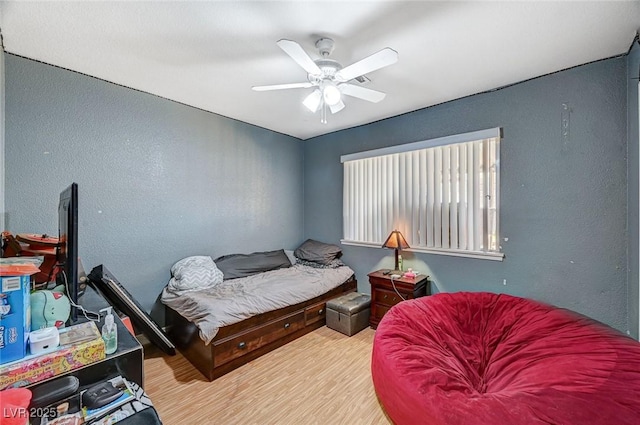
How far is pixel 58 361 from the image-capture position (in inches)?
44.3

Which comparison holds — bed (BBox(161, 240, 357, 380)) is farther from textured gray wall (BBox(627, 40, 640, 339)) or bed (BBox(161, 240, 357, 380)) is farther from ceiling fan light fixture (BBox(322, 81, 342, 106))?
textured gray wall (BBox(627, 40, 640, 339))

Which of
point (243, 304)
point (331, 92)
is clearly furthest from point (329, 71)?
point (243, 304)

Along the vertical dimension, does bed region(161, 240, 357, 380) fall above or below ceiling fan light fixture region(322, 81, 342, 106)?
below

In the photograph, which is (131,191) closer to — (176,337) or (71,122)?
(71,122)

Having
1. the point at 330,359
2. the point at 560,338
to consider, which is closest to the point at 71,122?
the point at 330,359

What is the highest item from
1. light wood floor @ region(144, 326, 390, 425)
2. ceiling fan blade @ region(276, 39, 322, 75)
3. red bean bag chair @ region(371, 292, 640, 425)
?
ceiling fan blade @ region(276, 39, 322, 75)

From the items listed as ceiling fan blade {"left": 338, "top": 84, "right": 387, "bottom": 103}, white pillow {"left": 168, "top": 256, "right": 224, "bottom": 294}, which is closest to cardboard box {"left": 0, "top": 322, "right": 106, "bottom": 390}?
white pillow {"left": 168, "top": 256, "right": 224, "bottom": 294}

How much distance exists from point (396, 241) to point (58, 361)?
9.41ft

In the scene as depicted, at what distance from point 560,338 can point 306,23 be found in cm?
258

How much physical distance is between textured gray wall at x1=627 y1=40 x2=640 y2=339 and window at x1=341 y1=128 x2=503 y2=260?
2.81 ft

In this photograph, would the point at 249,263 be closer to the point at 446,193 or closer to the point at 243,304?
the point at 243,304

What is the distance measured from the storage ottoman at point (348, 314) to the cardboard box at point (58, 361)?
2219 mm

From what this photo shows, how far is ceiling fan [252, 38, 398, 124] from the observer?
1.57 metres

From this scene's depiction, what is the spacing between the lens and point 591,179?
7.36ft
